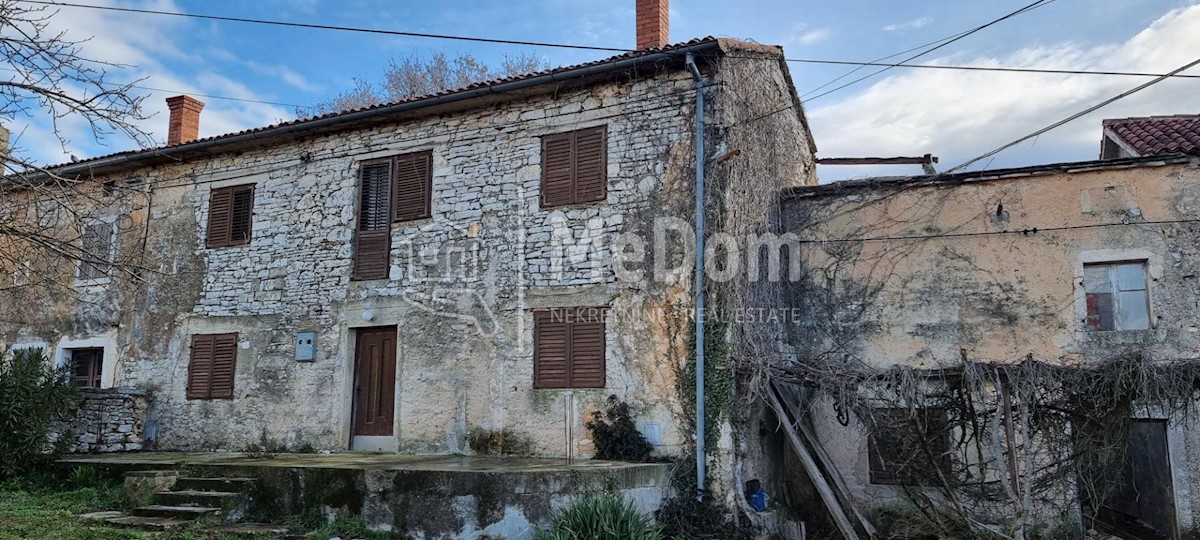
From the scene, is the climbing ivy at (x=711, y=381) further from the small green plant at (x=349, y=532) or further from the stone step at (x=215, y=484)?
the stone step at (x=215, y=484)

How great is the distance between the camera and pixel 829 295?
1091cm

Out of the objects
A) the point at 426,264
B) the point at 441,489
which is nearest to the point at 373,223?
the point at 426,264

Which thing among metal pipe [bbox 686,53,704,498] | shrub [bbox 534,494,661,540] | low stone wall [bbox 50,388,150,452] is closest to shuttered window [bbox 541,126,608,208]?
metal pipe [bbox 686,53,704,498]

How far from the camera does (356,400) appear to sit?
37.5 ft

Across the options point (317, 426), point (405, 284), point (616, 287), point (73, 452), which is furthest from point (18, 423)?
point (616, 287)

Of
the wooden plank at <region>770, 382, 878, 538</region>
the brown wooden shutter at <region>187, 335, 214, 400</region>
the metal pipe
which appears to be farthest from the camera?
the brown wooden shutter at <region>187, 335, 214, 400</region>

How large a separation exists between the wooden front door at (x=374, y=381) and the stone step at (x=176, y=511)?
8.58 ft

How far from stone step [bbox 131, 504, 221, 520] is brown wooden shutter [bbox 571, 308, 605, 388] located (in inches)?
161

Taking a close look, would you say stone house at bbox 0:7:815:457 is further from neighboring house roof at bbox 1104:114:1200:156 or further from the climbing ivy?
neighboring house roof at bbox 1104:114:1200:156

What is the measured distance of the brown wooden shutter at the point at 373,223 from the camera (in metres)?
11.4

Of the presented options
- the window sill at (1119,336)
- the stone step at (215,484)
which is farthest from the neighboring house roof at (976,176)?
the stone step at (215,484)

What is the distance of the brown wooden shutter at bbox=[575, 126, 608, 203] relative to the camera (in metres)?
10.2

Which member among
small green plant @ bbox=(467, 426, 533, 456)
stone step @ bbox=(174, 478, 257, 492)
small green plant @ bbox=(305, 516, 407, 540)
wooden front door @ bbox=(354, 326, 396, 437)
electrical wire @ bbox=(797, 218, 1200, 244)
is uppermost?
electrical wire @ bbox=(797, 218, 1200, 244)

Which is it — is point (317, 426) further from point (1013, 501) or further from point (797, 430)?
point (1013, 501)
